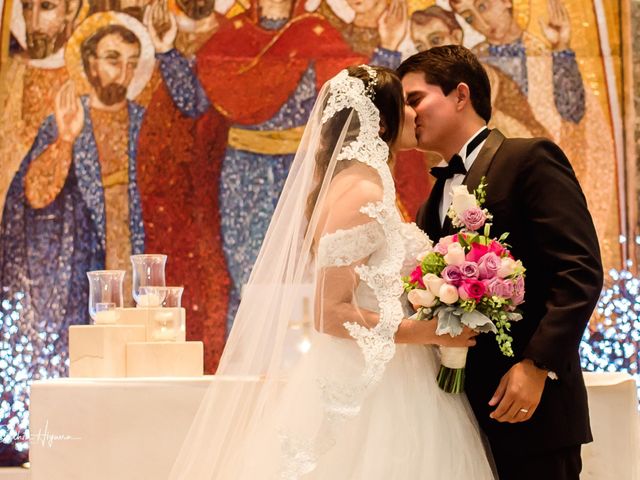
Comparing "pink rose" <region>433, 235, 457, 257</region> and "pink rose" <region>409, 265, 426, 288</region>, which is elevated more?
"pink rose" <region>433, 235, 457, 257</region>

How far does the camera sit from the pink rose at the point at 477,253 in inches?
98.6

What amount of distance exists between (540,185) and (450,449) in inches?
33.3

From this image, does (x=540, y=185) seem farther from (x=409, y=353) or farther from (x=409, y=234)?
(x=409, y=353)

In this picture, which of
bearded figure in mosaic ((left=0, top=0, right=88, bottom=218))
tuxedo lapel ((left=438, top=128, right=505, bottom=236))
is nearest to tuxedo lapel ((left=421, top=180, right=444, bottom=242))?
tuxedo lapel ((left=438, top=128, right=505, bottom=236))

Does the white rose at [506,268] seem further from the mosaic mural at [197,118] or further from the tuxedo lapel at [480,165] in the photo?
the mosaic mural at [197,118]

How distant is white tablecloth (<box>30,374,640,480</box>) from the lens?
135 inches

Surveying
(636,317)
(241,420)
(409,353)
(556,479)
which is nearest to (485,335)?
(409,353)

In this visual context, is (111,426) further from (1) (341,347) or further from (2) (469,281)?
(2) (469,281)

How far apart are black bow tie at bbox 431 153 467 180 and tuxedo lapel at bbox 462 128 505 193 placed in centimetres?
11

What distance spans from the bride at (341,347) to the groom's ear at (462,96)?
0.41 meters

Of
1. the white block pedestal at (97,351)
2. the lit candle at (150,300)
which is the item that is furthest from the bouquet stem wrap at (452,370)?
the lit candle at (150,300)

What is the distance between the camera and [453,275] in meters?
2.48

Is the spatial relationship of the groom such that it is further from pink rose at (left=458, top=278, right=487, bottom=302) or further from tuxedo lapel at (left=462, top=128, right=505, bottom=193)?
pink rose at (left=458, top=278, right=487, bottom=302)

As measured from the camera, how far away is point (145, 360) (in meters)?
3.93
